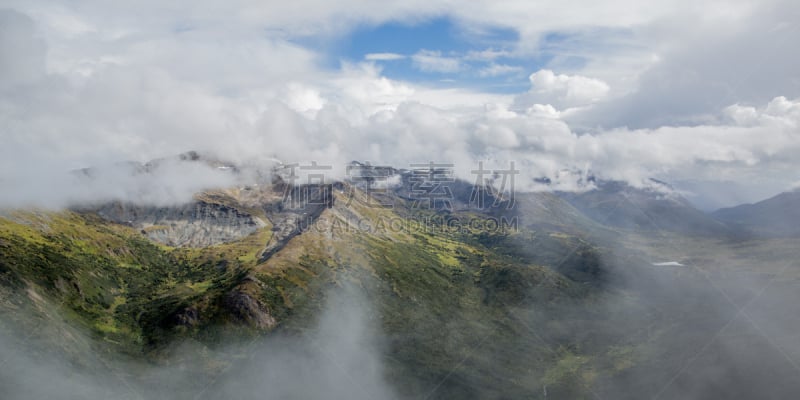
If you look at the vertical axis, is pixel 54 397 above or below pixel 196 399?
above

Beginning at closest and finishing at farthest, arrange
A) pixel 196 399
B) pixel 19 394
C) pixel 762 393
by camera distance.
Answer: pixel 19 394 → pixel 762 393 → pixel 196 399

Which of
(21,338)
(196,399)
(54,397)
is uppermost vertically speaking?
(21,338)

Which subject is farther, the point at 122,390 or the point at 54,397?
the point at 122,390

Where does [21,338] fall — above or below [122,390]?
above

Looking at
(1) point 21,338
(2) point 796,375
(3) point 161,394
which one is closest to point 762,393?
(2) point 796,375

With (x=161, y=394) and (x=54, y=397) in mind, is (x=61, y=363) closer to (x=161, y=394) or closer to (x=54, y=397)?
(x=54, y=397)

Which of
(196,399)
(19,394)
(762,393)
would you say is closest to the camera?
(19,394)

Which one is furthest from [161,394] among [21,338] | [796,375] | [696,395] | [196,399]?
[796,375]

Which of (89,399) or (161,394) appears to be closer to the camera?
(89,399)

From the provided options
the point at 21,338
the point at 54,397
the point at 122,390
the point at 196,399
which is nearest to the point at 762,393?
the point at 196,399
